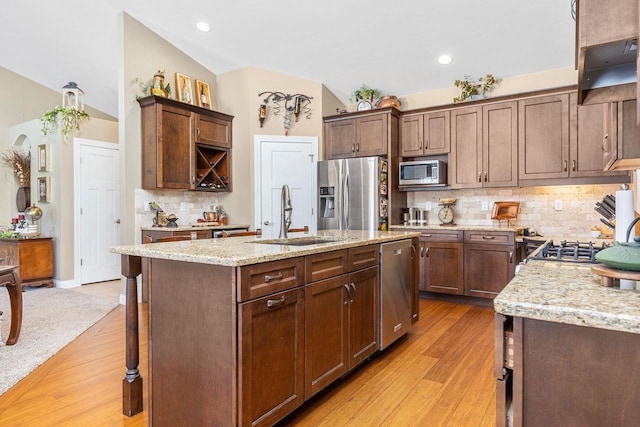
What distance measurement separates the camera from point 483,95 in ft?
15.5

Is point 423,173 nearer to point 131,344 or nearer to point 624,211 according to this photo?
point 624,211

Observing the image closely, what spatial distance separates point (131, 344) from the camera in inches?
82.1

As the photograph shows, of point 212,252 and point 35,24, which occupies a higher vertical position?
point 35,24

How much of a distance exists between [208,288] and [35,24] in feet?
17.3

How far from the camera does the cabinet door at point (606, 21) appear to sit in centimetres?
104

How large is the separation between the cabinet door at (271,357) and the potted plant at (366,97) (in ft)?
12.7

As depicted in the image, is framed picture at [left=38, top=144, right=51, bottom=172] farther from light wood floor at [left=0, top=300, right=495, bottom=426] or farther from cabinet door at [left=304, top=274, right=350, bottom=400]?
cabinet door at [left=304, top=274, right=350, bottom=400]

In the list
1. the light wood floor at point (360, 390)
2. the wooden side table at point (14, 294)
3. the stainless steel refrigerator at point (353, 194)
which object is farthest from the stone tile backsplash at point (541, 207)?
the wooden side table at point (14, 294)

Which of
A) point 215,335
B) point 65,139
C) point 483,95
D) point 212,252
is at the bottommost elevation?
point 215,335

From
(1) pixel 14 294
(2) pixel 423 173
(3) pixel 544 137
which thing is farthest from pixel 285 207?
(3) pixel 544 137

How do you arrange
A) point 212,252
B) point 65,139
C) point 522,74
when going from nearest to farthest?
point 212,252 → point 522,74 → point 65,139

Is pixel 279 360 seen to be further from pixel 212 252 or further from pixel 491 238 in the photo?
pixel 491 238

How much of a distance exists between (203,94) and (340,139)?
1.92 metres

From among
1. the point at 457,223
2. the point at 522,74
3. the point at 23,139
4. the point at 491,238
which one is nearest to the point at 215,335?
the point at 491,238
